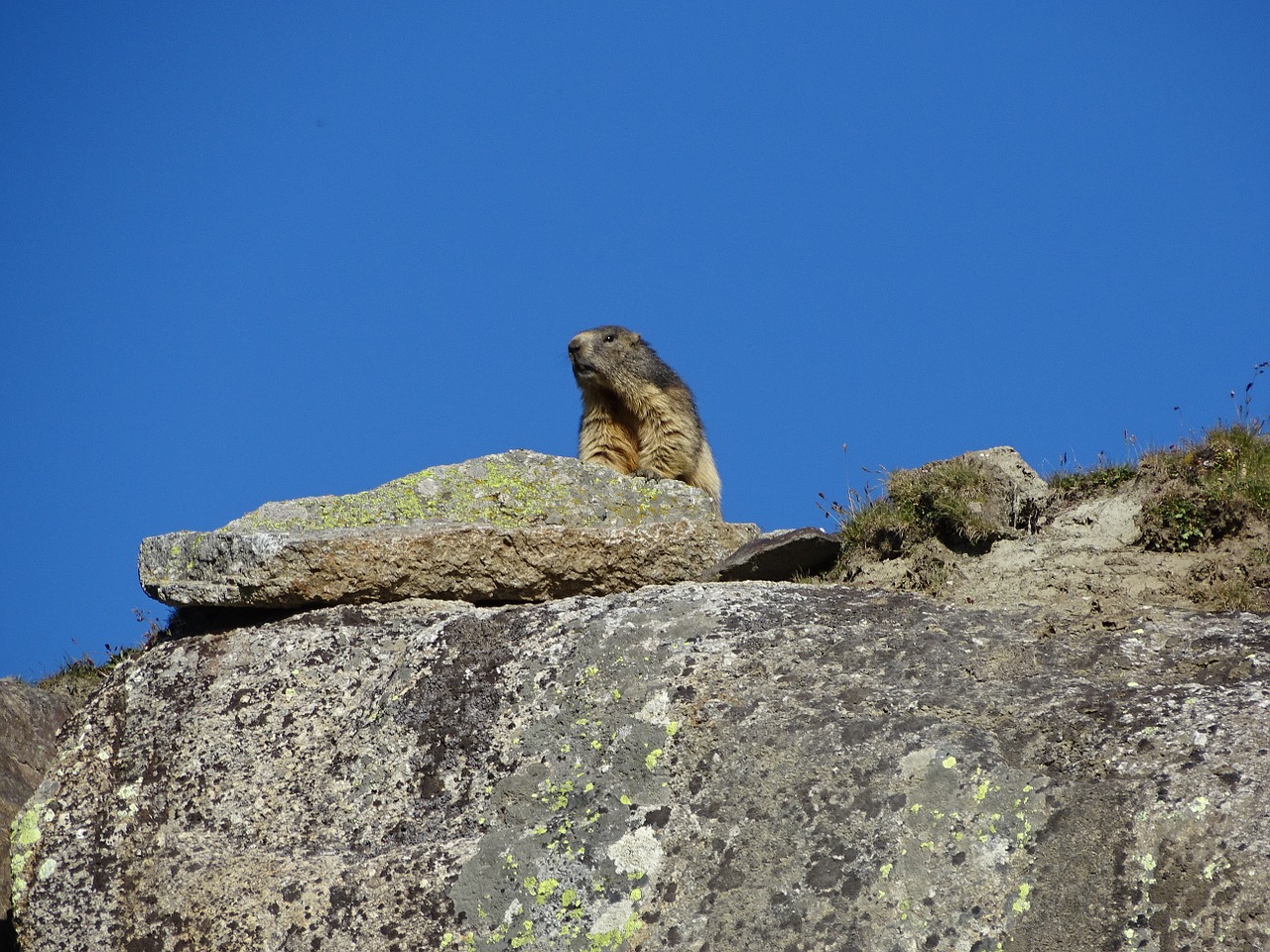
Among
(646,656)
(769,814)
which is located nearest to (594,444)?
(646,656)

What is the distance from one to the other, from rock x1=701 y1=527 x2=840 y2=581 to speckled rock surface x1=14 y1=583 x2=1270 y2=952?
128 centimetres

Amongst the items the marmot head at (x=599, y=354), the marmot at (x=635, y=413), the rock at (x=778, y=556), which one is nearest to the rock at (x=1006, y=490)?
the rock at (x=778, y=556)

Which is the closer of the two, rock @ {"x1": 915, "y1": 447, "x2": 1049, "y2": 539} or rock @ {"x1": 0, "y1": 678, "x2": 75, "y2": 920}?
rock @ {"x1": 915, "y1": 447, "x2": 1049, "y2": 539}

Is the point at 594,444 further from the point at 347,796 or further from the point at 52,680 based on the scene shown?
the point at 347,796

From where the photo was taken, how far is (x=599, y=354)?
13727mm

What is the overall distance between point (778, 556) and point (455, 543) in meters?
2.06

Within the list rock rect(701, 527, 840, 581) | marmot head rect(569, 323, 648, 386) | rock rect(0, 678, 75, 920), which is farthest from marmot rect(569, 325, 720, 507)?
rock rect(0, 678, 75, 920)

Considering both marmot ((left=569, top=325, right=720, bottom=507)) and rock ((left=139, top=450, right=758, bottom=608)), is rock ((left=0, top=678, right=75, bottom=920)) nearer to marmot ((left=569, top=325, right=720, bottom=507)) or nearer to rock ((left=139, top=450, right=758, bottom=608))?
rock ((left=139, top=450, right=758, bottom=608))

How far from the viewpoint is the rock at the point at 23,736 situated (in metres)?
8.34

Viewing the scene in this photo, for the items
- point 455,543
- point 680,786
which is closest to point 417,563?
point 455,543

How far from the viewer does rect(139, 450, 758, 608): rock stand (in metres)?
7.43

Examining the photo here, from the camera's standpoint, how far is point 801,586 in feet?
22.1

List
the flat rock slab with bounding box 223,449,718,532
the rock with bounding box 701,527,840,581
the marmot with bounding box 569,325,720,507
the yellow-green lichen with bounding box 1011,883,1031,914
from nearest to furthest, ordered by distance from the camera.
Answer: the yellow-green lichen with bounding box 1011,883,1031,914
the rock with bounding box 701,527,840,581
the flat rock slab with bounding box 223,449,718,532
the marmot with bounding box 569,325,720,507

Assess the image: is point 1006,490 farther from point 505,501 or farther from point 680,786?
point 680,786
